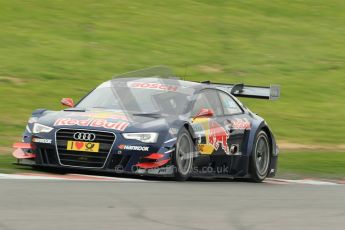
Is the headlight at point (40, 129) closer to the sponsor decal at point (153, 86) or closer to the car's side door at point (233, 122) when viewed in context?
the sponsor decal at point (153, 86)

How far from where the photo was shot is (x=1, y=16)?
90.7 feet

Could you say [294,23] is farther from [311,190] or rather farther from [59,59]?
[311,190]

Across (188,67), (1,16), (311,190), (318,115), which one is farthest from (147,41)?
(311,190)

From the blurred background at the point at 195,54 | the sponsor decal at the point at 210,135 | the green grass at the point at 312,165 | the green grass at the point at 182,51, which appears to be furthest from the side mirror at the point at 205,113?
the green grass at the point at 182,51

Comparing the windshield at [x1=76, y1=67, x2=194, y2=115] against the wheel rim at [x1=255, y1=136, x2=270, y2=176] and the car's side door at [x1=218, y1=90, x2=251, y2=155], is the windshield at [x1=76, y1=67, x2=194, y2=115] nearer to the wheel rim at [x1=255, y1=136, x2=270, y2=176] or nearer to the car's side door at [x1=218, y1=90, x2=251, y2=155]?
the car's side door at [x1=218, y1=90, x2=251, y2=155]

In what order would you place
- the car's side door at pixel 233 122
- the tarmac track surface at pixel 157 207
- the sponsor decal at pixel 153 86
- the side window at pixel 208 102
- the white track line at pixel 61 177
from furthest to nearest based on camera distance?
the car's side door at pixel 233 122, the sponsor decal at pixel 153 86, the side window at pixel 208 102, the white track line at pixel 61 177, the tarmac track surface at pixel 157 207

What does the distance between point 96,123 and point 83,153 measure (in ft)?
1.24

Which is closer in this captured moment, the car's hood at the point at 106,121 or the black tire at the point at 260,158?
the car's hood at the point at 106,121

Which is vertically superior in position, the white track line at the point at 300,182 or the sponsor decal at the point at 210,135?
the sponsor decal at the point at 210,135

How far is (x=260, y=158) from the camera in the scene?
12.6m

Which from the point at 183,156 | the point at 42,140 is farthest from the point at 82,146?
the point at 183,156

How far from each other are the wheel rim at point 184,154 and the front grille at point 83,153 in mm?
800

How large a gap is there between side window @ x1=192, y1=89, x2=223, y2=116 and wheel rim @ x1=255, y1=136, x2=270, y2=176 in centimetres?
84

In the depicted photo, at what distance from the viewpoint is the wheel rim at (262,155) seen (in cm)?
1249
